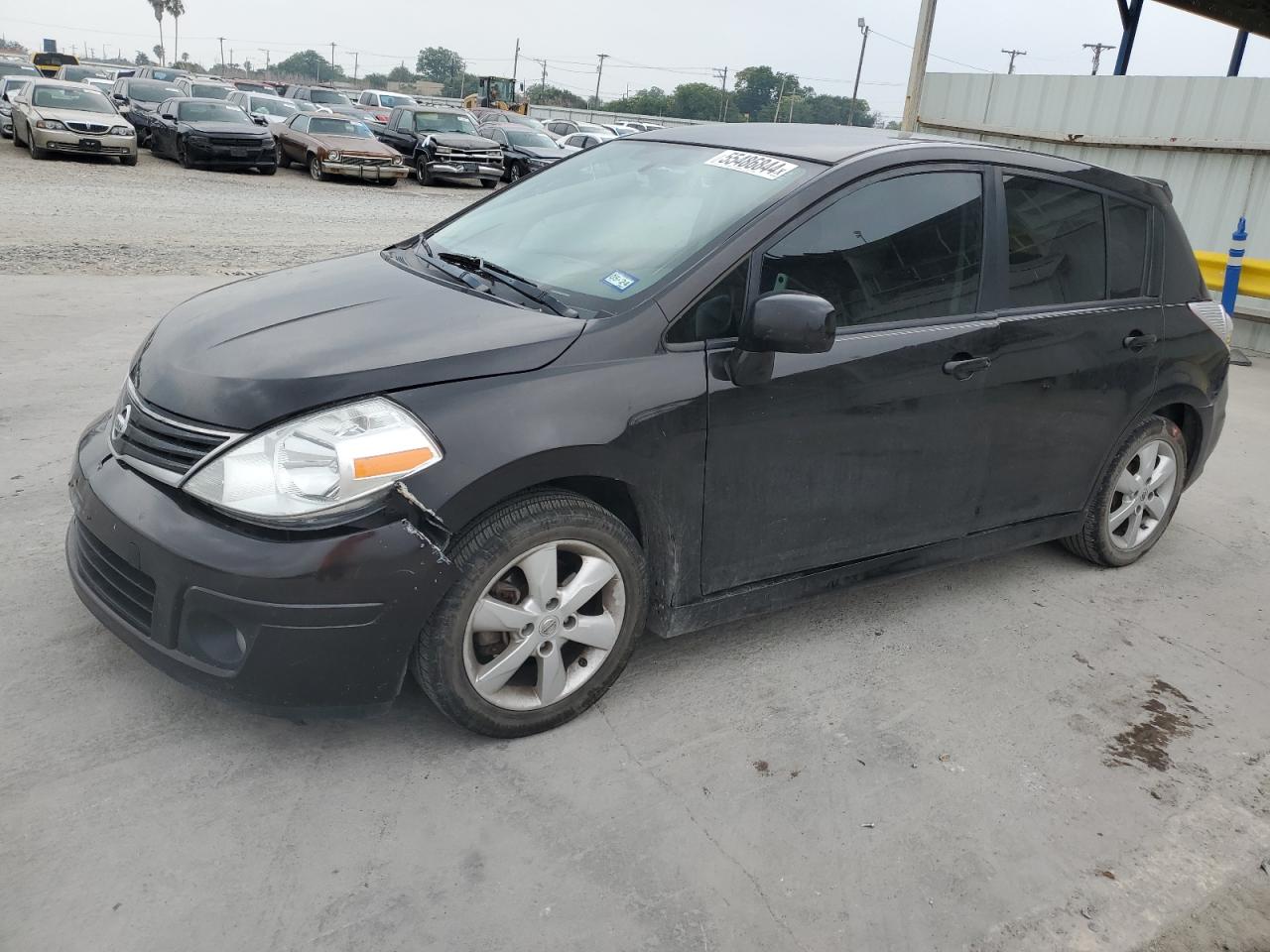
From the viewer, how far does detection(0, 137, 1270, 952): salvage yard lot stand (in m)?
2.44

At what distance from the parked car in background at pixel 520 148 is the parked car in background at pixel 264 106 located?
5112 mm

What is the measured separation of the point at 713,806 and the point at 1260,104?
10.8 metres

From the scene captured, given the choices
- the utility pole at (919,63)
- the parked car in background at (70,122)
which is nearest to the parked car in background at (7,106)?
the parked car in background at (70,122)

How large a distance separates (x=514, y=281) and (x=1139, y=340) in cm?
260

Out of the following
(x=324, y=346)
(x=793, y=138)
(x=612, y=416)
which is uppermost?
(x=793, y=138)

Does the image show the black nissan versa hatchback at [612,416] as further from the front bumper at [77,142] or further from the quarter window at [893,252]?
the front bumper at [77,142]

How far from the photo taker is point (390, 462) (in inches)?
104

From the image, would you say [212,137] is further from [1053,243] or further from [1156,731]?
[1156,731]

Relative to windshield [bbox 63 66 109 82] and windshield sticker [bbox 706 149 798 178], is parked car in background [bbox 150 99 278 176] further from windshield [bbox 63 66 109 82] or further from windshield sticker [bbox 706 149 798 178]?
windshield sticker [bbox 706 149 798 178]

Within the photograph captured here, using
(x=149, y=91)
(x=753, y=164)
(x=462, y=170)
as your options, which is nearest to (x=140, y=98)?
(x=149, y=91)

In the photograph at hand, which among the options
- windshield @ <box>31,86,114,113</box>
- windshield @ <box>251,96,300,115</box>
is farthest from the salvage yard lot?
windshield @ <box>251,96,300,115</box>

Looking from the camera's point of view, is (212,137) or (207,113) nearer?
(212,137)

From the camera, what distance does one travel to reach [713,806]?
286cm

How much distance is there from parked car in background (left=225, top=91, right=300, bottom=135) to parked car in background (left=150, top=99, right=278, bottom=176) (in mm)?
4711
